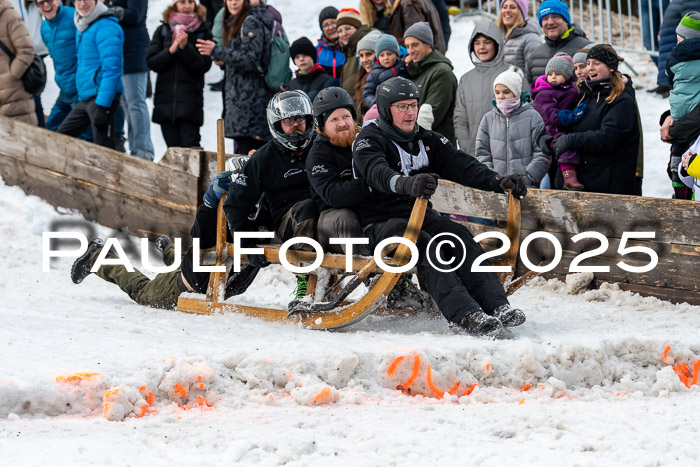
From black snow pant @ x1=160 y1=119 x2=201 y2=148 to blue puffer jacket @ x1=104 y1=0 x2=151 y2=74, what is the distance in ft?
2.98

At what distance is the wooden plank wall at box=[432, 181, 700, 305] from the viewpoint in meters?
6.23

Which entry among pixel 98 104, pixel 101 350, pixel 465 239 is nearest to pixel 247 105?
pixel 98 104

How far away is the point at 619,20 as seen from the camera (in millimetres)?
12148

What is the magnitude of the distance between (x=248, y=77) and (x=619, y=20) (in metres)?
5.33

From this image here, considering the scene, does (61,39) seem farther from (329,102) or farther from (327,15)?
(329,102)

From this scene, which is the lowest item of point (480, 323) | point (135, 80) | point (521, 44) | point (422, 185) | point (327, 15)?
point (480, 323)

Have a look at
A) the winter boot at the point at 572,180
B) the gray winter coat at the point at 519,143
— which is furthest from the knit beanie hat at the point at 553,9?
the winter boot at the point at 572,180

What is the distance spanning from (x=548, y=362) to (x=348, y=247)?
5.12 ft

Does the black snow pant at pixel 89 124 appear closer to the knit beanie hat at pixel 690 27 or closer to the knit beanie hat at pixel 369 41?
the knit beanie hat at pixel 369 41

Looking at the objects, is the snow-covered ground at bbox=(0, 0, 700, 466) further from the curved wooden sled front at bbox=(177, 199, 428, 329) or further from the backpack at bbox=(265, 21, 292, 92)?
the backpack at bbox=(265, 21, 292, 92)

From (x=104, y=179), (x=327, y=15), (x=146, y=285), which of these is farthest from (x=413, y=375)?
(x=104, y=179)

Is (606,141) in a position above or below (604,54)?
below

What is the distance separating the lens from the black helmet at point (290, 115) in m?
6.48

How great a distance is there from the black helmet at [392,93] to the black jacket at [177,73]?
387 centimetres
